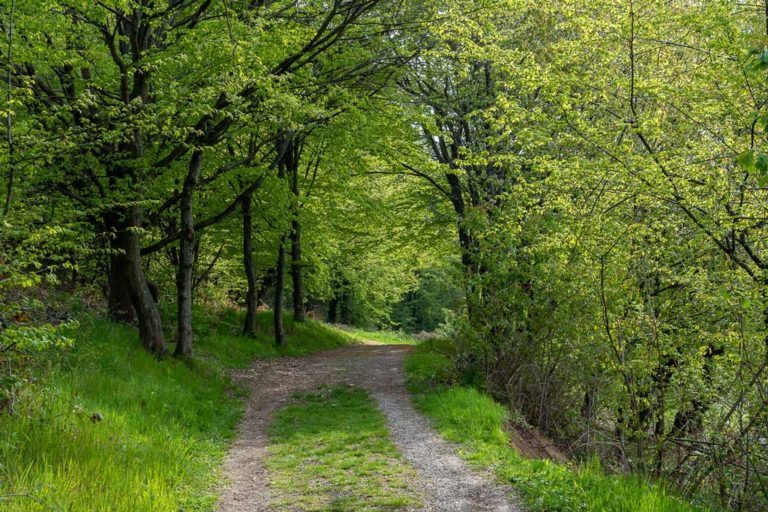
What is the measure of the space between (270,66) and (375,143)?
14.8 ft

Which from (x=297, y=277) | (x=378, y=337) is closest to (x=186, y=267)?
(x=297, y=277)

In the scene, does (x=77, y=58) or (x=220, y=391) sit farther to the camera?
(x=220, y=391)

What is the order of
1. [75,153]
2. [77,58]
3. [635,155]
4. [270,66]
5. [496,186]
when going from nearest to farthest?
[635,155]
[77,58]
[75,153]
[270,66]
[496,186]

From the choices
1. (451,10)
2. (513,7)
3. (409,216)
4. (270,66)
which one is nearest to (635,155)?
(513,7)

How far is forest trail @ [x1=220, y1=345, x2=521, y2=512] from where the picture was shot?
6.56 metres

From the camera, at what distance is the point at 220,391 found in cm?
1234

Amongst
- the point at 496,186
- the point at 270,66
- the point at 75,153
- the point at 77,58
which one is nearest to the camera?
the point at 77,58

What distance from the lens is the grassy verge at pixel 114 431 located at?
5.43 meters

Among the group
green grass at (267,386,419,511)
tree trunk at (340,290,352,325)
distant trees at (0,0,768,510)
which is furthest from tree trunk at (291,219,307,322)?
tree trunk at (340,290,352,325)

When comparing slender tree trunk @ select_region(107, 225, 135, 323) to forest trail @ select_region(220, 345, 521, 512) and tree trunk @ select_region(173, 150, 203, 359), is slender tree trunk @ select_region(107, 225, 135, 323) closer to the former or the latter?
tree trunk @ select_region(173, 150, 203, 359)

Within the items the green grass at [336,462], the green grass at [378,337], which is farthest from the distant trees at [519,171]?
the green grass at [378,337]

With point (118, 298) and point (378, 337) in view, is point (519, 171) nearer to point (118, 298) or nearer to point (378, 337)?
point (118, 298)

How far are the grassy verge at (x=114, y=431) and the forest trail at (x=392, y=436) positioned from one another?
0.36m

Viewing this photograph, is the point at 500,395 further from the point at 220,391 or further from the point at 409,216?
the point at 409,216
